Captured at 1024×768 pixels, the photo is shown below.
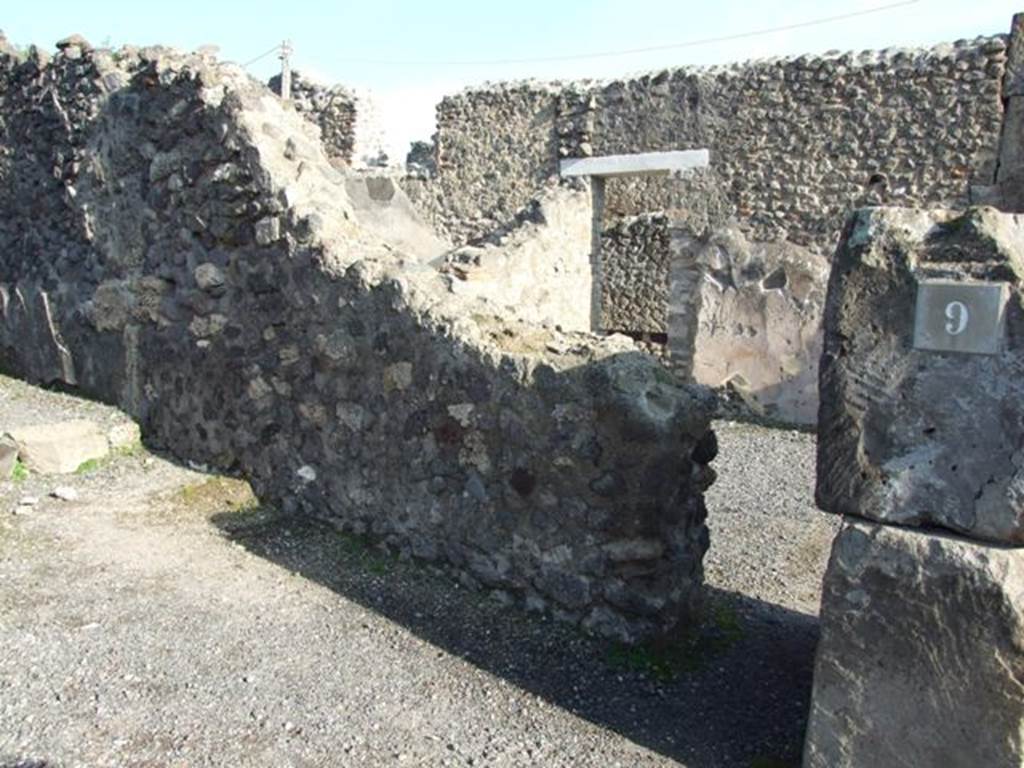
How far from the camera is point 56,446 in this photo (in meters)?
4.96

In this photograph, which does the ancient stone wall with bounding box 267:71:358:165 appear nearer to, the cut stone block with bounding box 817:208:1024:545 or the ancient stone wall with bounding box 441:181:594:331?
the ancient stone wall with bounding box 441:181:594:331

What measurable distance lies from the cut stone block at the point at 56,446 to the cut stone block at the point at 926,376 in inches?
156

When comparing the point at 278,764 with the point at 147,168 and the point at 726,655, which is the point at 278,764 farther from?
the point at 147,168

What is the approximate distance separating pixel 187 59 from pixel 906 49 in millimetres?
6383

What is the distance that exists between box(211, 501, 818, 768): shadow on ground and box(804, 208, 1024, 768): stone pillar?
49 centimetres

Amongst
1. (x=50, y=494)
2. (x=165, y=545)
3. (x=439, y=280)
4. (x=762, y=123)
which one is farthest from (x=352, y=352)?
(x=762, y=123)

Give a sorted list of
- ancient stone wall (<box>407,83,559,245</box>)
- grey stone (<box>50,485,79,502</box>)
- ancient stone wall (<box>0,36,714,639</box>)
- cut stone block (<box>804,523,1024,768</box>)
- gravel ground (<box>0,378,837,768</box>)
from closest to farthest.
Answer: cut stone block (<box>804,523,1024,768</box>), gravel ground (<box>0,378,837,768</box>), ancient stone wall (<box>0,36,714,639</box>), grey stone (<box>50,485,79,502</box>), ancient stone wall (<box>407,83,559,245</box>)

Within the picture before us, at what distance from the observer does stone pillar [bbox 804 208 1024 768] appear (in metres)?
2.35

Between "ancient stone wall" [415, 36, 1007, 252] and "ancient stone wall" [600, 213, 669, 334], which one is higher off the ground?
"ancient stone wall" [415, 36, 1007, 252]

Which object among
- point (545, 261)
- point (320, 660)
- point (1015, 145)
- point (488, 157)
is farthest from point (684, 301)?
point (320, 660)

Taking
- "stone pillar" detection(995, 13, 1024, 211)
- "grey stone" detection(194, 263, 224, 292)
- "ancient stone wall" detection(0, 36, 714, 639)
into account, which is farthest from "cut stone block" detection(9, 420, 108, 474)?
"stone pillar" detection(995, 13, 1024, 211)

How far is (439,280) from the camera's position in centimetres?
430

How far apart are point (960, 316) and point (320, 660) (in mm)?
2290

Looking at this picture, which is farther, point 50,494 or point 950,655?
point 50,494
